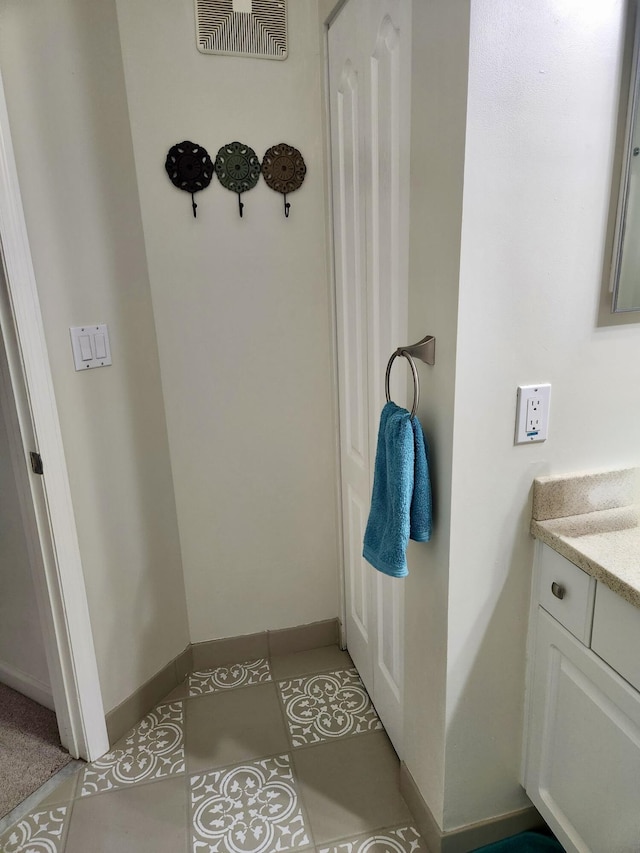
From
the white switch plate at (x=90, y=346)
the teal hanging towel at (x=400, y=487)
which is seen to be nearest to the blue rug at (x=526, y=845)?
the teal hanging towel at (x=400, y=487)

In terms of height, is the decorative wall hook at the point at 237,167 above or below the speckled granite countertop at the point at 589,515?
above

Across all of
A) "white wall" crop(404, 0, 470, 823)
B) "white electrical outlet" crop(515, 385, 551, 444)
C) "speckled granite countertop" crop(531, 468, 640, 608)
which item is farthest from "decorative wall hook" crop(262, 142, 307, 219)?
"speckled granite countertop" crop(531, 468, 640, 608)

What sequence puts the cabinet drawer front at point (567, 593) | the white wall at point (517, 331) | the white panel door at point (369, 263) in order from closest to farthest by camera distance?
the white wall at point (517, 331) < the cabinet drawer front at point (567, 593) < the white panel door at point (369, 263)

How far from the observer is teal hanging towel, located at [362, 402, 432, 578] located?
116cm

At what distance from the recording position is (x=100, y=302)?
159cm

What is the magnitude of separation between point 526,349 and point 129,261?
3.76 ft

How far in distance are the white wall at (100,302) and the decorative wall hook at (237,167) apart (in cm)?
26

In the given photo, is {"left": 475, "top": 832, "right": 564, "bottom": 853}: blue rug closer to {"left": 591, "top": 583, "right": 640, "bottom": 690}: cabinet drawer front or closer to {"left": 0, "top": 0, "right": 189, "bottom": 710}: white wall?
{"left": 591, "top": 583, "right": 640, "bottom": 690}: cabinet drawer front

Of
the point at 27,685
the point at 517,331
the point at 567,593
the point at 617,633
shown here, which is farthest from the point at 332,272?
the point at 27,685

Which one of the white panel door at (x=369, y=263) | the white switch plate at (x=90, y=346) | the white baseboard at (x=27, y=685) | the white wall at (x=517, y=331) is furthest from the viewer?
the white baseboard at (x=27, y=685)

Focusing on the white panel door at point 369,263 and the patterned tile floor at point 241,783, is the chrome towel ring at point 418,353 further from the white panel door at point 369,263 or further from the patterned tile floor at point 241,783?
the patterned tile floor at point 241,783

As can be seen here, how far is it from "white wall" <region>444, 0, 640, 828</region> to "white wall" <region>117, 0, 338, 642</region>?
87cm

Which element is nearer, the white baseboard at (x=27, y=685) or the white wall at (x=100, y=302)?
the white wall at (x=100, y=302)

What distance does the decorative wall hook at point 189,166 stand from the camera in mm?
1652
